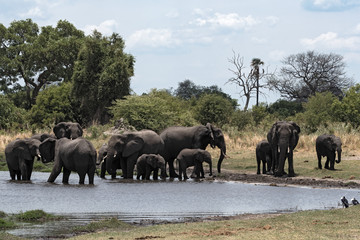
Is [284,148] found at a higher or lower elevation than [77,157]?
higher

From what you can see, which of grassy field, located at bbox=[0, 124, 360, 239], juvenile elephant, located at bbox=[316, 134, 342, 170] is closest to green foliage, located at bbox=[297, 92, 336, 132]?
juvenile elephant, located at bbox=[316, 134, 342, 170]

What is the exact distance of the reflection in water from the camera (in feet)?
58.4

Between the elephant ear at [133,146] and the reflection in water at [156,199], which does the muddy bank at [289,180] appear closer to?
the reflection in water at [156,199]

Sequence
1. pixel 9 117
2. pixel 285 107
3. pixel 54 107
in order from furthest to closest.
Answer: pixel 285 107 → pixel 54 107 → pixel 9 117

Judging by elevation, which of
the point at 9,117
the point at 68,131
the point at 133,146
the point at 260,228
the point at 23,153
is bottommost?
the point at 260,228

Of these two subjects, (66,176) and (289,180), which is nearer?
(66,176)

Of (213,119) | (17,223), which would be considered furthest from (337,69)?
(17,223)

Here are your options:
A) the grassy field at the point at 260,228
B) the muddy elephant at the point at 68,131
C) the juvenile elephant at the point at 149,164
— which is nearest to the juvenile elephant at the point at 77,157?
the juvenile elephant at the point at 149,164

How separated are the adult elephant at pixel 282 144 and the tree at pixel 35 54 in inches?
1794

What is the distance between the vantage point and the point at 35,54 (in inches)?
2813

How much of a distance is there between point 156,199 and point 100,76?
3581 centimetres

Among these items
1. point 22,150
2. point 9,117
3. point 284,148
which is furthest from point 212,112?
point 22,150

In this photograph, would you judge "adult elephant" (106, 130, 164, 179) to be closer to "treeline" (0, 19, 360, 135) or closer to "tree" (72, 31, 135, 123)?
A: "treeline" (0, 19, 360, 135)

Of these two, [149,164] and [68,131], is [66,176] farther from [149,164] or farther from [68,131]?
[68,131]
